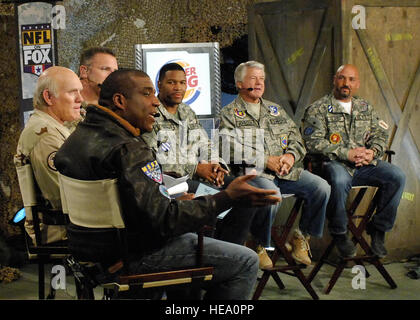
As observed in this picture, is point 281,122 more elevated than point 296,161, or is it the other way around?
point 281,122

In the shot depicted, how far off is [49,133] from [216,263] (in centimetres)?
141

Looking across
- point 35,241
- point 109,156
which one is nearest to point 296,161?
point 35,241

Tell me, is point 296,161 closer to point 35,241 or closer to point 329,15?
point 329,15

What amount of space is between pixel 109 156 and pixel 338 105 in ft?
10.1

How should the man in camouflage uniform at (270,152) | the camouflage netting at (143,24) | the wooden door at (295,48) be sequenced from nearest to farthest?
the man in camouflage uniform at (270,152) < the wooden door at (295,48) < the camouflage netting at (143,24)

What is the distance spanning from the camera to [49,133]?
3.46 metres

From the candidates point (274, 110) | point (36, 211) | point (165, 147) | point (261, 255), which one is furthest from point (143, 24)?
point (36, 211)

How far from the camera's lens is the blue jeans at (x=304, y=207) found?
4.39m

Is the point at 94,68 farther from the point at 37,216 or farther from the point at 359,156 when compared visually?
the point at 359,156

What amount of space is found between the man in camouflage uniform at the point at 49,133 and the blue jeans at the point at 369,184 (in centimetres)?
219

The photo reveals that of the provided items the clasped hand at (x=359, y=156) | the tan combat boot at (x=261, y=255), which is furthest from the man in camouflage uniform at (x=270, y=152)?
the clasped hand at (x=359, y=156)

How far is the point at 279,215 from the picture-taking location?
617 cm

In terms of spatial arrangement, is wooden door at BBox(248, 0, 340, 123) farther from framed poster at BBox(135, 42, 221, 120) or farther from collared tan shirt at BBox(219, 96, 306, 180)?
collared tan shirt at BBox(219, 96, 306, 180)

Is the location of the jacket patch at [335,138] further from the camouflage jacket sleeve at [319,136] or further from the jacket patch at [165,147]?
the jacket patch at [165,147]
